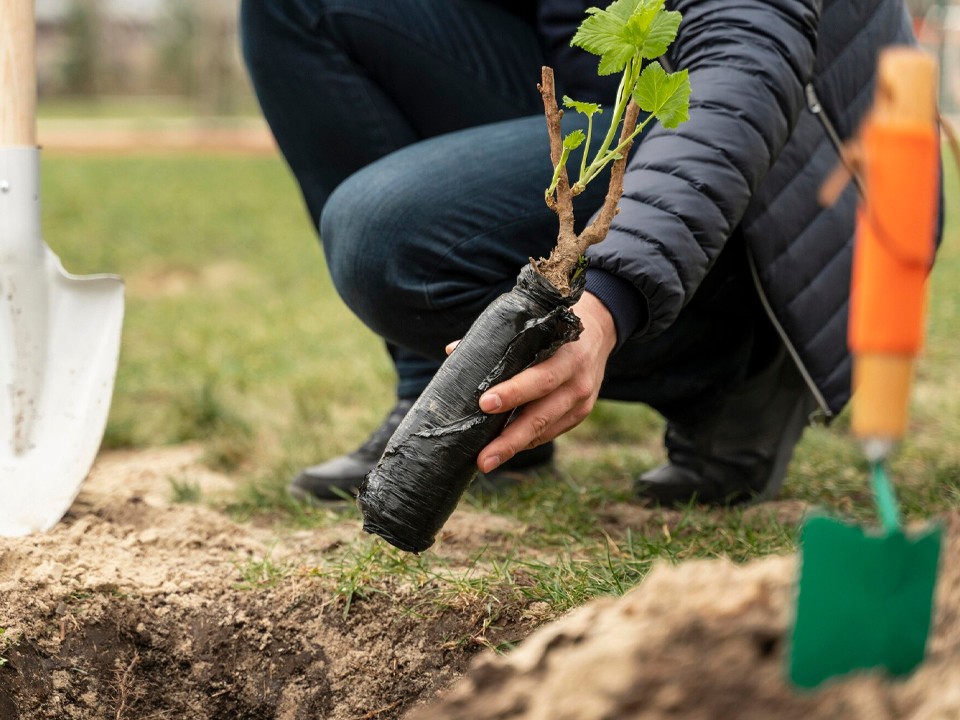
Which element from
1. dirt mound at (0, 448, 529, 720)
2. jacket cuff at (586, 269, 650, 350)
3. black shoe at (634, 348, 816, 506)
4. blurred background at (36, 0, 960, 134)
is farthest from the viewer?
blurred background at (36, 0, 960, 134)

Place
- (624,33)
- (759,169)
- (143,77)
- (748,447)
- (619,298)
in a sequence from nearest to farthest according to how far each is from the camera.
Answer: (624,33)
(619,298)
(759,169)
(748,447)
(143,77)

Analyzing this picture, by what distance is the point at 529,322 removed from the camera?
1229 mm

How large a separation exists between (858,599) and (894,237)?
272 mm

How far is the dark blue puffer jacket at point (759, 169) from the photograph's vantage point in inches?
55.9

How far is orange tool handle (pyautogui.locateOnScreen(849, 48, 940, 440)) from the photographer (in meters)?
0.74

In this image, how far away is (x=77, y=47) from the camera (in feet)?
90.7

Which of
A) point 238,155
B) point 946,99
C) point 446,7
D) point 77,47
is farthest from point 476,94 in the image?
point 77,47

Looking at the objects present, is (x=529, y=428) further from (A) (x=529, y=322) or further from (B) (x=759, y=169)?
(B) (x=759, y=169)

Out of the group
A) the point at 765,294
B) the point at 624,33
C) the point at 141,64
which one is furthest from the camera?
the point at 141,64

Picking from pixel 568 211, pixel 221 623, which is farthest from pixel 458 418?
pixel 221 623

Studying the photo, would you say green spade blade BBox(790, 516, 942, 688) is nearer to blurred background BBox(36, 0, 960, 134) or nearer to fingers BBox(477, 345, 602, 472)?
fingers BBox(477, 345, 602, 472)

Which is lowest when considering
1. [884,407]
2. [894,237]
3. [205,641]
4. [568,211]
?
[205,641]

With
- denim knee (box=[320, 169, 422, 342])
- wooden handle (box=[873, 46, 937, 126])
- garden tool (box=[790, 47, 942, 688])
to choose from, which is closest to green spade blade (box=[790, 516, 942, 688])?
garden tool (box=[790, 47, 942, 688])

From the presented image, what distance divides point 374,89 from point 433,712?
1611 mm
